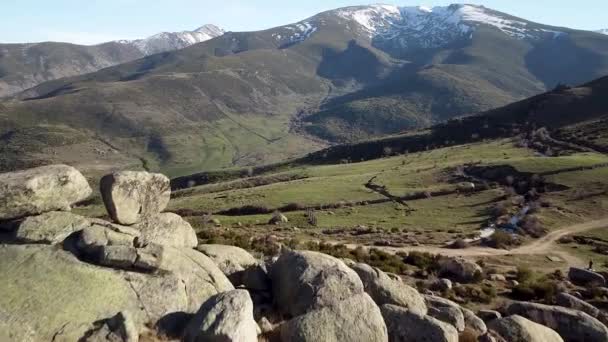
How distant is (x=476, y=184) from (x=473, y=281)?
267 feet

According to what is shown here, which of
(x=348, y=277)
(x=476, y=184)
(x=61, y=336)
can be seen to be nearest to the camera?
(x=61, y=336)

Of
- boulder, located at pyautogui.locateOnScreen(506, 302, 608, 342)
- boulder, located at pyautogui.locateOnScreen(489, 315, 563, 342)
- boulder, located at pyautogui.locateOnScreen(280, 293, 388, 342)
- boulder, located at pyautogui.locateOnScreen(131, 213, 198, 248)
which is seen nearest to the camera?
boulder, located at pyautogui.locateOnScreen(280, 293, 388, 342)

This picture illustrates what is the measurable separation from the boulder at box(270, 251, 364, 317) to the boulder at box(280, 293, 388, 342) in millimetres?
930

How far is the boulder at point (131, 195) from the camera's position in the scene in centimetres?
3059

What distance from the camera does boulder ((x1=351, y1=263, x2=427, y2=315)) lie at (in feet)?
92.4

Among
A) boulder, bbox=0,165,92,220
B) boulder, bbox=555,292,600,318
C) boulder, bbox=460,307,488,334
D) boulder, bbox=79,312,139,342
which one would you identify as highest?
boulder, bbox=0,165,92,220

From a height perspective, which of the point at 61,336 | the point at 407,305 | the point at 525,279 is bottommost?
the point at 525,279

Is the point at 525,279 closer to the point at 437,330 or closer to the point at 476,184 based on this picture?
the point at 437,330

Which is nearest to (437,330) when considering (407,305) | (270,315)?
(407,305)

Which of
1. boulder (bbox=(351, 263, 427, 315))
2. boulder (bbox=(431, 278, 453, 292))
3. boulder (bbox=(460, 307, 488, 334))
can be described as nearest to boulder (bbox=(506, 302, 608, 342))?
boulder (bbox=(460, 307, 488, 334))

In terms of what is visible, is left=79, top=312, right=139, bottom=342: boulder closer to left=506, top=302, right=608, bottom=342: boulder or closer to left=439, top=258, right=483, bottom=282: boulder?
left=506, top=302, right=608, bottom=342: boulder

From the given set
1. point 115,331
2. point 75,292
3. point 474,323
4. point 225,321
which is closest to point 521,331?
point 474,323

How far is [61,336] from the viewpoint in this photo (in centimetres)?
2111

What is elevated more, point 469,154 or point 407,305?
point 407,305
